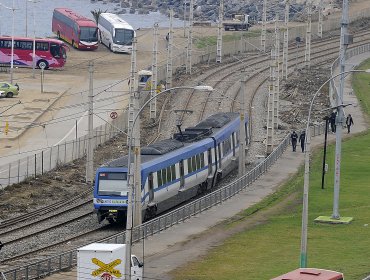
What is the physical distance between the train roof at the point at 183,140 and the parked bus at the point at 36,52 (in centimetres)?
4480

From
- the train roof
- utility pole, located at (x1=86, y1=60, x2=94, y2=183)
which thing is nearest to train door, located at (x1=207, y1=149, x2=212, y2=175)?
the train roof

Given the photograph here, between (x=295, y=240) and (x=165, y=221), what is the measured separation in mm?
6530

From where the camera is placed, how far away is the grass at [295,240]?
51.5 meters

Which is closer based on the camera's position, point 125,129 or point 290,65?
Answer: point 125,129

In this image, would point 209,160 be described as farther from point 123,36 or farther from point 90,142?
point 123,36

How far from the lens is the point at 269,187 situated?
7656 cm

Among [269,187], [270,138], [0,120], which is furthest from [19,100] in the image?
[269,187]

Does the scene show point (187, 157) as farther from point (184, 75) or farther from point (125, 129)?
point (184, 75)

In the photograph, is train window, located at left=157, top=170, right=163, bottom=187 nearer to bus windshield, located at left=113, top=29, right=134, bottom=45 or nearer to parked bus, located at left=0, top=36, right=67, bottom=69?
parked bus, located at left=0, top=36, right=67, bottom=69

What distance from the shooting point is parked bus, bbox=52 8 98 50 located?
13968cm

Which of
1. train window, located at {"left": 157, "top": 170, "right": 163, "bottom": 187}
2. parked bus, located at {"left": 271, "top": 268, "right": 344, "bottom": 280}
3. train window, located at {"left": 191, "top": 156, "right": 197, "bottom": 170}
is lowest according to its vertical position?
train window, located at {"left": 191, "top": 156, "right": 197, "bottom": 170}

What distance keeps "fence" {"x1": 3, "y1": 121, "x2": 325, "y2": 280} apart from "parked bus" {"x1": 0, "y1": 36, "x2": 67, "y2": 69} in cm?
4201

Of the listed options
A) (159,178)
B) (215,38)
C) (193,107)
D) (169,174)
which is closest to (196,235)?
(159,178)

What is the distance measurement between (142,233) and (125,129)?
3866cm
